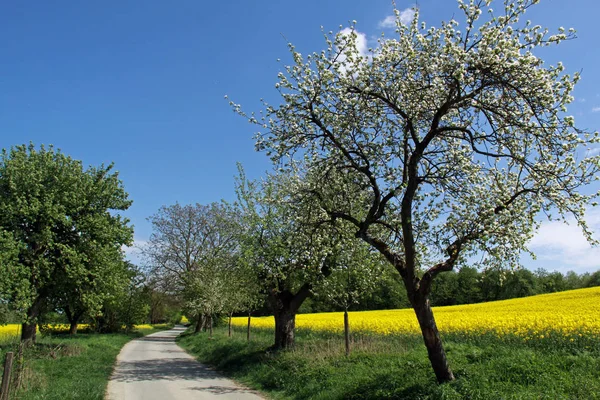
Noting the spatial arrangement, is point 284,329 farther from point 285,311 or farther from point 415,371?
point 415,371

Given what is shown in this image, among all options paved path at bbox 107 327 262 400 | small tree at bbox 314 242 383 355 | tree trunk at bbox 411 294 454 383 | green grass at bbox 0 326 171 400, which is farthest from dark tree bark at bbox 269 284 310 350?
tree trunk at bbox 411 294 454 383

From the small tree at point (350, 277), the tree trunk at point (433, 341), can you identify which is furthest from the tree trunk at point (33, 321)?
the tree trunk at point (433, 341)

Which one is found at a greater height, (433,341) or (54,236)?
(54,236)

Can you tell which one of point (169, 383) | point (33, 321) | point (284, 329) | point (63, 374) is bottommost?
point (169, 383)

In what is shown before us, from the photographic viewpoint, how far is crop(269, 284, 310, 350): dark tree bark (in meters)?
18.4

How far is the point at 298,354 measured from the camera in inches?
631

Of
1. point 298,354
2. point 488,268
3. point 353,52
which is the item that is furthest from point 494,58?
point 298,354

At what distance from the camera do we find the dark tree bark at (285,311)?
1839 centimetres

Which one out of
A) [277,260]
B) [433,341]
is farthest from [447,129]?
[277,260]

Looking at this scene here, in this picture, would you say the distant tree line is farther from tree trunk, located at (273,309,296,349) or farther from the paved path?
tree trunk, located at (273,309,296,349)

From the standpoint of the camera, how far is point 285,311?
18.7 metres

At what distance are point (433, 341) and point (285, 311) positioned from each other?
33.8 ft

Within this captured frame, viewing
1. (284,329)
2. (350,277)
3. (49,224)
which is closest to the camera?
(350,277)

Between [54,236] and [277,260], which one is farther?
[54,236]
